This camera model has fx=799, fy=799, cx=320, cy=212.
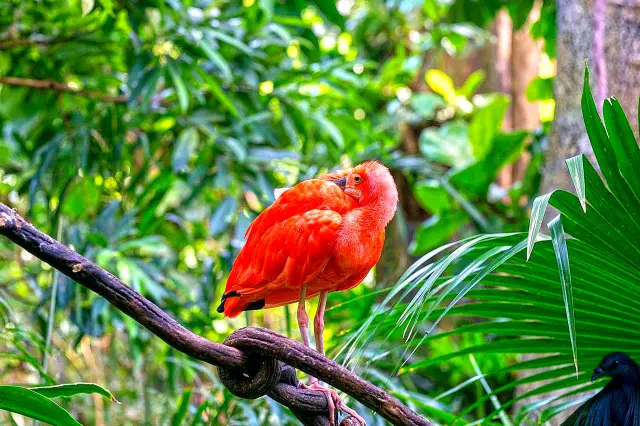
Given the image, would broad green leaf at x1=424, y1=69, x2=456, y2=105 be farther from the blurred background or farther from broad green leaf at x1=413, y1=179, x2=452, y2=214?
broad green leaf at x1=413, y1=179, x2=452, y2=214

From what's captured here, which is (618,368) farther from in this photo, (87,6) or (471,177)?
(471,177)

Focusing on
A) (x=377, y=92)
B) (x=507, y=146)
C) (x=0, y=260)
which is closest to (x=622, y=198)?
(x=507, y=146)

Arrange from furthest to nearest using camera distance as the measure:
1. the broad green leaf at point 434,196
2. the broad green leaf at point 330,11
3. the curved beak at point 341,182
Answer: the broad green leaf at point 434,196 < the broad green leaf at point 330,11 < the curved beak at point 341,182

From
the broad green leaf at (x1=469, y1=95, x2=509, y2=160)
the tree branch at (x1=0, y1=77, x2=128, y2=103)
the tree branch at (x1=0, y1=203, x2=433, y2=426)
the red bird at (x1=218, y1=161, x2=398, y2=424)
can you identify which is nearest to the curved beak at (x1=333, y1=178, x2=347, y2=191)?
the red bird at (x1=218, y1=161, x2=398, y2=424)

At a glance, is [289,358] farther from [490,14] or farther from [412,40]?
[412,40]

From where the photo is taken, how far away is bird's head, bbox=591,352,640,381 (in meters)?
1.42

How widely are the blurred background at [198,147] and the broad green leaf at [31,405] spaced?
88 centimetres

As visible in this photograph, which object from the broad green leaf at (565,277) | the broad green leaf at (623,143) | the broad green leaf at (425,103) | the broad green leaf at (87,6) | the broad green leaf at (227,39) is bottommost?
the broad green leaf at (565,277)

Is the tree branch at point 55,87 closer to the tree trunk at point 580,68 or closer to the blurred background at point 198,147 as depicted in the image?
the blurred background at point 198,147

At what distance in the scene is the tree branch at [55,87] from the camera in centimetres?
306

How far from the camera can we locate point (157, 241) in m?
2.86

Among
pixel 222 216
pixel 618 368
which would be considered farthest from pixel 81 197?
pixel 618 368

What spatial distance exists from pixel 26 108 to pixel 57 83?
0.85 feet

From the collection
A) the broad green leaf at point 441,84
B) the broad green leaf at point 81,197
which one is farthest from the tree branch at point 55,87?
the broad green leaf at point 441,84
